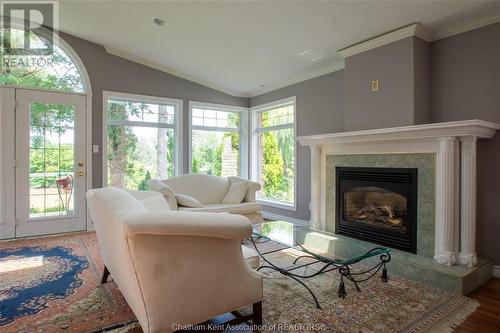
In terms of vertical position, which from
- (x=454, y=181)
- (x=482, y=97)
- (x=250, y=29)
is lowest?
(x=454, y=181)

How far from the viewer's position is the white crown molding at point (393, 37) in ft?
9.82

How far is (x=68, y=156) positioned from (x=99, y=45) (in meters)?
1.80

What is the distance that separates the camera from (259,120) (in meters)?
5.94

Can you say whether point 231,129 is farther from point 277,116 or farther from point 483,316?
point 483,316

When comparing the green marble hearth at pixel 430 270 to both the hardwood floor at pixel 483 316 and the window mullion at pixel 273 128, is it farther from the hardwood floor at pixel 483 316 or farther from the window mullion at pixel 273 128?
the window mullion at pixel 273 128

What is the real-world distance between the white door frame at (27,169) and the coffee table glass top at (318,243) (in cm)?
299

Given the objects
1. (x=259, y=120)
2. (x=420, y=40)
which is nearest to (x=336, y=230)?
(x=420, y=40)

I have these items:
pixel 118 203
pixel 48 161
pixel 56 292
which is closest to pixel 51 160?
pixel 48 161

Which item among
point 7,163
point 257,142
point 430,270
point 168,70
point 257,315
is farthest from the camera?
point 257,142

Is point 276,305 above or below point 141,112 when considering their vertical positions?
below

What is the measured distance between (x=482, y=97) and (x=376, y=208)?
4.99 ft

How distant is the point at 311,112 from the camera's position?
183 inches

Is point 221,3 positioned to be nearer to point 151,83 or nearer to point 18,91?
point 151,83

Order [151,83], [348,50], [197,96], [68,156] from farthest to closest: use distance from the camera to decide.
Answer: [197,96]
[151,83]
[68,156]
[348,50]
